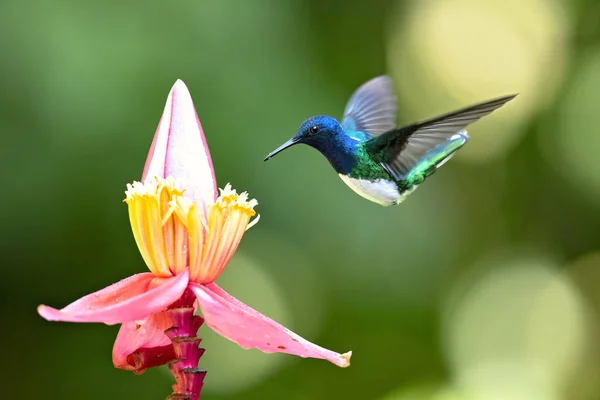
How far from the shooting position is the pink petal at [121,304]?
1.80ft

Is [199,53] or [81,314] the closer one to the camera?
[81,314]

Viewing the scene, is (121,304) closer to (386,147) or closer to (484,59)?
(386,147)

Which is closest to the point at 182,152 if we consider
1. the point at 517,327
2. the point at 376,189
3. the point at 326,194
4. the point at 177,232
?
the point at 177,232

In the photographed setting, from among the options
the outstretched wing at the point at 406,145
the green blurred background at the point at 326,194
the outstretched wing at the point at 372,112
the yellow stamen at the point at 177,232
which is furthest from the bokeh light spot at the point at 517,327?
the yellow stamen at the point at 177,232

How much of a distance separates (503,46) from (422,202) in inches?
32.3

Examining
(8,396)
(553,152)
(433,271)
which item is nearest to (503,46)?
(553,152)

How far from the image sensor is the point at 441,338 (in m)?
2.46

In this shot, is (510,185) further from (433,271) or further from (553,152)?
(433,271)

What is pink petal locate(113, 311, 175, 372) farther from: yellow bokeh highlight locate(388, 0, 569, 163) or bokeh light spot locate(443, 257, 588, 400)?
yellow bokeh highlight locate(388, 0, 569, 163)

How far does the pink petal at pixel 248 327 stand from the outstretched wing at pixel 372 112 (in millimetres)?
645

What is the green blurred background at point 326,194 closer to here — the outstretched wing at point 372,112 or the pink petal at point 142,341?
the outstretched wing at point 372,112

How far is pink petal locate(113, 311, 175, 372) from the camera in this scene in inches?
26.6

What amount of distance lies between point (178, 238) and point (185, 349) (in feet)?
0.37

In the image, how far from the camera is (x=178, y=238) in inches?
26.9
